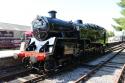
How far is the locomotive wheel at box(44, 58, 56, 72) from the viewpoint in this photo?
10.3m

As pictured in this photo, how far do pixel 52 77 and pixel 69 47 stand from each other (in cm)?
242

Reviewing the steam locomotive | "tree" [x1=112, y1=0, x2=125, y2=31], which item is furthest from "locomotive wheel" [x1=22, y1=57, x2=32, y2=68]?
"tree" [x1=112, y1=0, x2=125, y2=31]

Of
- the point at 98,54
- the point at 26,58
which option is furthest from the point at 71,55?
the point at 98,54

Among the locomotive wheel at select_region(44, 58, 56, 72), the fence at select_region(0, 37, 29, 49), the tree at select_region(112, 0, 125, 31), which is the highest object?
the tree at select_region(112, 0, 125, 31)

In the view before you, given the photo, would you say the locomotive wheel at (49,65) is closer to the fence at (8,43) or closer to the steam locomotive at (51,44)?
the steam locomotive at (51,44)

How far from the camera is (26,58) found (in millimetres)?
11039

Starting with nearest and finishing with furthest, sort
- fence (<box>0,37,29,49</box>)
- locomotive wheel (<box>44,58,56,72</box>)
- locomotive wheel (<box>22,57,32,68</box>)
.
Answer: locomotive wheel (<box>44,58,56,72</box>) < locomotive wheel (<box>22,57,32,68</box>) < fence (<box>0,37,29,49</box>)

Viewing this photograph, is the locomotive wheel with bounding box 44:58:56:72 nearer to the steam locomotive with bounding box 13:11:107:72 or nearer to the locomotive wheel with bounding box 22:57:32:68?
the steam locomotive with bounding box 13:11:107:72

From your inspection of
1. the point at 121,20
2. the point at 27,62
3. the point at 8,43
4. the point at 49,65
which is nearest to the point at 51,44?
the point at 49,65

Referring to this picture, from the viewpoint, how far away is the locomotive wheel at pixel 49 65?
33.7ft

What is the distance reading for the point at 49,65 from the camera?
34.0 ft

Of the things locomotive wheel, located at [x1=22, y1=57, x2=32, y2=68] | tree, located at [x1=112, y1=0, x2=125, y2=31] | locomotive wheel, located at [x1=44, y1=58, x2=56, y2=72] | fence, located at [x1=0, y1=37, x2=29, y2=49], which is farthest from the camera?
tree, located at [x1=112, y1=0, x2=125, y2=31]

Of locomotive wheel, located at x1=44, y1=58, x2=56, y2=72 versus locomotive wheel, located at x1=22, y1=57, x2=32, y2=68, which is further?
locomotive wheel, located at x1=22, y1=57, x2=32, y2=68

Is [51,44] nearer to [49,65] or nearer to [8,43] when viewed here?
[49,65]
